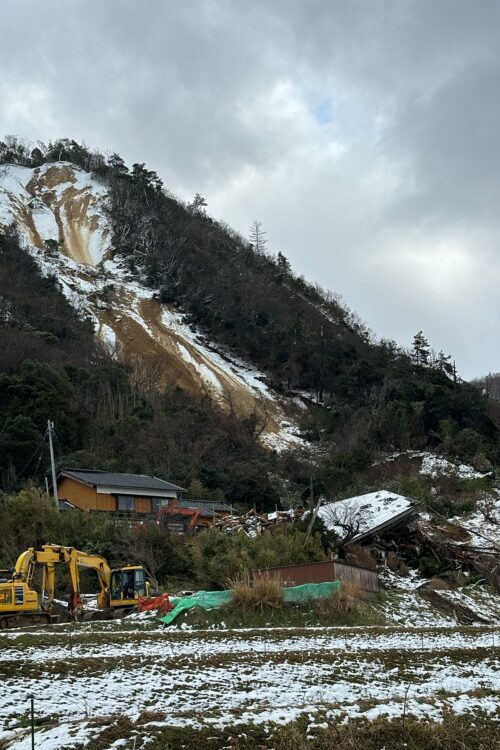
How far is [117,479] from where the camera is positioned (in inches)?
1628

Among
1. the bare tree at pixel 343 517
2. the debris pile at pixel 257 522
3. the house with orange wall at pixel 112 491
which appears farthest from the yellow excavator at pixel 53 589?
the house with orange wall at pixel 112 491

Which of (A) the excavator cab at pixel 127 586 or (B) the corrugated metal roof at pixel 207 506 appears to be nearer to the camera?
(A) the excavator cab at pixel 127 586

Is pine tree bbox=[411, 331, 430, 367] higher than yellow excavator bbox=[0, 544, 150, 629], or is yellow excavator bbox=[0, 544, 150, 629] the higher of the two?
pine tree bbox=[411, 331, 430, 367]

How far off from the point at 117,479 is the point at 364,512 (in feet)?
50.7

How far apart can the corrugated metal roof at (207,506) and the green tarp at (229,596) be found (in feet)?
63.3

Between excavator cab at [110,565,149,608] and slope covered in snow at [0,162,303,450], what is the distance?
126 ft

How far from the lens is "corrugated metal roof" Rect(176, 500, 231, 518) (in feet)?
131

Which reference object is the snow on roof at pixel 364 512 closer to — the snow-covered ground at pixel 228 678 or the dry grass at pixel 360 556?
the dry grass at pixel 360 556

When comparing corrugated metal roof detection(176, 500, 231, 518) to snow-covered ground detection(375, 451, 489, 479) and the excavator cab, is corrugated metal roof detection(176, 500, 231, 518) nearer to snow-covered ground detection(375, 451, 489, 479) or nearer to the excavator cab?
snow-covered ground detection(375, 451, 489, 479)

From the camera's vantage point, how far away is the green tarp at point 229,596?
1933cm

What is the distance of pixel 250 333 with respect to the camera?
81.0m

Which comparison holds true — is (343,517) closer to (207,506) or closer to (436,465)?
(207,506)

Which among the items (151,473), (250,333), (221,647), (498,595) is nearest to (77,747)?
(221,647)

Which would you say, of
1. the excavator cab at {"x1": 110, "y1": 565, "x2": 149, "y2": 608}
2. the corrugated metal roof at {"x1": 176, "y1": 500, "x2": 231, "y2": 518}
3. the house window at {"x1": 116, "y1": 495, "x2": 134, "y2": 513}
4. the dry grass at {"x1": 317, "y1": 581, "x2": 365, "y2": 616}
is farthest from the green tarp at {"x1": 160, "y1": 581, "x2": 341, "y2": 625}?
the house window at {"x1": 116, "y1": 495, "x2": 134, "y2": 513}
